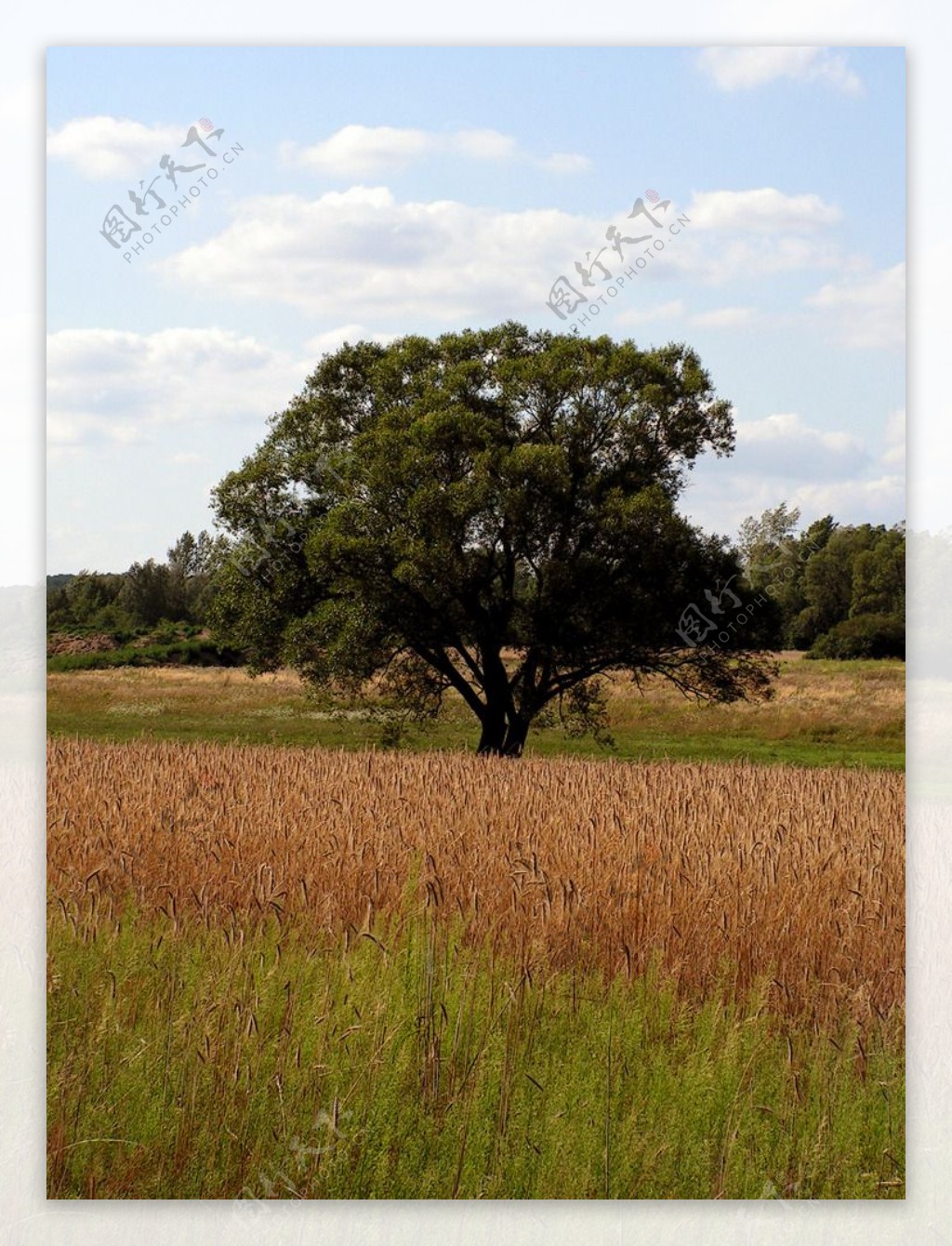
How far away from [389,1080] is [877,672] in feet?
12.0

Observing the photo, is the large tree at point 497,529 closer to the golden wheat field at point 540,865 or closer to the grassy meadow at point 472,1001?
the golden wheat field at point 540,865

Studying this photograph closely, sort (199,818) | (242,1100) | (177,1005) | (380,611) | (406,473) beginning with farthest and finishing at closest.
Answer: (380,611) → (406,473) → (199,818) → (177,1005) → (242,1100)

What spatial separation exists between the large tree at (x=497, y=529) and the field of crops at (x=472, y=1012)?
5.07 m

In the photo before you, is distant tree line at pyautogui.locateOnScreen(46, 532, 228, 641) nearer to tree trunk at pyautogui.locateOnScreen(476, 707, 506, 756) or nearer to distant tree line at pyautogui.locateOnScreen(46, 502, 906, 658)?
distant tree line at pyautogui.locateOnScreen(46, 502, 906, 658)

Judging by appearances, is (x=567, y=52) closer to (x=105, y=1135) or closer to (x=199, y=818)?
(x=199, y=818)

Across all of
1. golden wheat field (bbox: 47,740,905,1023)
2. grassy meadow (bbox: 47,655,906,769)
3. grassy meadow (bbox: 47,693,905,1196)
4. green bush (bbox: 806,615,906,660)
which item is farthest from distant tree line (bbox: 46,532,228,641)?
green bush (bbox: 806,615,906,660)

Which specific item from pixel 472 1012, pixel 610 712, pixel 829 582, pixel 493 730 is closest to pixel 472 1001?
pixel 472 1012

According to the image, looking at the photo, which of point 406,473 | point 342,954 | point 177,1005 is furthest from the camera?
point 406,473

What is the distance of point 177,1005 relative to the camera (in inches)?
166

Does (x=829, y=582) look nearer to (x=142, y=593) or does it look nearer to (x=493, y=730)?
(x=142, y=593)

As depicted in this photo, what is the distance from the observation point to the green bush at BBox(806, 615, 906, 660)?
6.02 metres

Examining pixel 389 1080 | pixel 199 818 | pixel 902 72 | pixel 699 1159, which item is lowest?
pixel 699 1159

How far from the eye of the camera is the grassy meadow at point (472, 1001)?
3883mm
